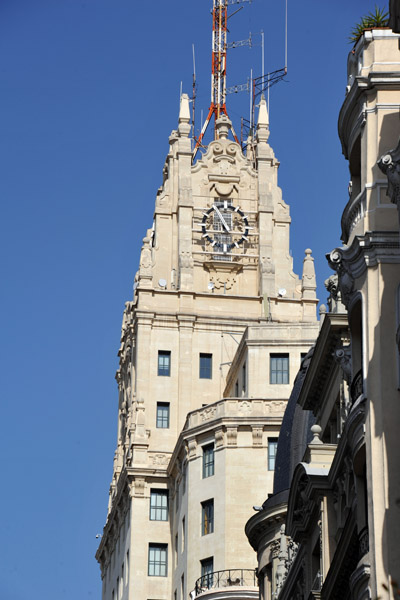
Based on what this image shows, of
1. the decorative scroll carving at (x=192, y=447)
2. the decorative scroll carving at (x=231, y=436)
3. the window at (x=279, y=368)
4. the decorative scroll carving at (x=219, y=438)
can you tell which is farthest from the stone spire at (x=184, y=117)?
the decorative scroll carving at (x=231, y=436)

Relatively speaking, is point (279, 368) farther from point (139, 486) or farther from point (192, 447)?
point (139, 486)

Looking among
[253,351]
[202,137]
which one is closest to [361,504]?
[253,351]

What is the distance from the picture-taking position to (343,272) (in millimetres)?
43938

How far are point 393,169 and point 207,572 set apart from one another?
191 ft

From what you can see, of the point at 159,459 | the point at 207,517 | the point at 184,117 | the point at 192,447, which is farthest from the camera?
the point at 184,117

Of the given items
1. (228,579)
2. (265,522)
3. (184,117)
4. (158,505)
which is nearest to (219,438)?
(228,579)

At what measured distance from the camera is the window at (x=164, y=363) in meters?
114

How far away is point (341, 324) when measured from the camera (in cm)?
4984

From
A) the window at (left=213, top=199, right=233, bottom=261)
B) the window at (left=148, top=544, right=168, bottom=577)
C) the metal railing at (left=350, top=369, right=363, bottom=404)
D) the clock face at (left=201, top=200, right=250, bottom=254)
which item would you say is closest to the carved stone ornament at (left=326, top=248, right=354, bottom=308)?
the metal railing at (left=350, top=369, right=363, bottom=404)

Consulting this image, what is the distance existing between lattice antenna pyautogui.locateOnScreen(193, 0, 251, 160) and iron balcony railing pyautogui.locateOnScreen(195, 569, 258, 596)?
55032 mm

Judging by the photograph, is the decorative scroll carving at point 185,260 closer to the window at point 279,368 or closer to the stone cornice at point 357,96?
the window at point 279,368

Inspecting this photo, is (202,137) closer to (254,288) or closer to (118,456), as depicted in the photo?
(254,288)

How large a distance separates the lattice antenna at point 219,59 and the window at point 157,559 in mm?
44457

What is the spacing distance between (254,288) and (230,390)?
1320 centimetres
